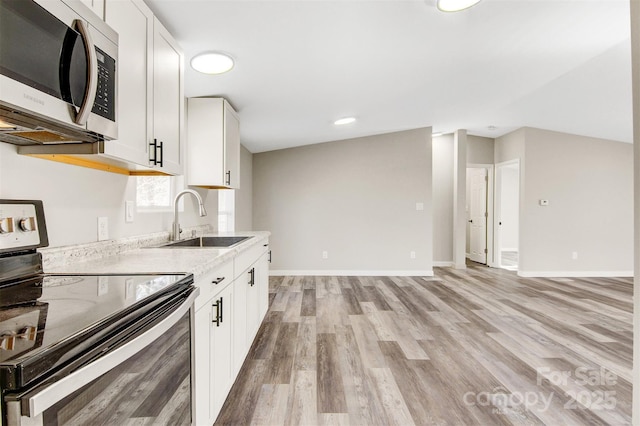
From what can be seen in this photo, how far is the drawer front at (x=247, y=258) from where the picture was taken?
2.01m

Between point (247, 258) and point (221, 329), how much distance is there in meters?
0.69

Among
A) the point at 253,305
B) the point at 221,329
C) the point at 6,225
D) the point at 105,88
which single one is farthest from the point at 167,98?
the point at 253,305

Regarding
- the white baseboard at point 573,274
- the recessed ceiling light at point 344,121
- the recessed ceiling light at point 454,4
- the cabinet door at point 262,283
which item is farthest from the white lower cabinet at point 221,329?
the white baseboard at point 573,274

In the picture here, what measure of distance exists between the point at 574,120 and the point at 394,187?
2.90 meters

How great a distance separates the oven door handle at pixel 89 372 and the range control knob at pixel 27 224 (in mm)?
668

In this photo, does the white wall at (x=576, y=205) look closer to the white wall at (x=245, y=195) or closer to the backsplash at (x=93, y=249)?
the white wall at (x=245, y=195)

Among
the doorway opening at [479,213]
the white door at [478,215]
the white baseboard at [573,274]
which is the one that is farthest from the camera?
the white door at [478,215]

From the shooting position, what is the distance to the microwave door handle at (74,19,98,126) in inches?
37.2

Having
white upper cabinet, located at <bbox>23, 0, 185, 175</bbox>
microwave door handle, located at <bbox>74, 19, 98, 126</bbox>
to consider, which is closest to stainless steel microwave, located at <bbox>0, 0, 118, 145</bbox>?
microwave door handle, located at <bbox>74, 19, 98, 126</bbox>

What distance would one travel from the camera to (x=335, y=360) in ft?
7.68

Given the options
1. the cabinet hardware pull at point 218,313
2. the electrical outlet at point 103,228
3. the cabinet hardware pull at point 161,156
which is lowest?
the cabinet hardware pull at point 218,313

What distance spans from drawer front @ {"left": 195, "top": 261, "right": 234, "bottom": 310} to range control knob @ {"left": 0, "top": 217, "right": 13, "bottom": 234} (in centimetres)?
63

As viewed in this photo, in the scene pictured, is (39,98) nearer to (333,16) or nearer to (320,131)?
(333,16)

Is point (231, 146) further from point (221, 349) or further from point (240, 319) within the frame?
point (221, 349)
